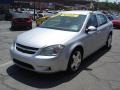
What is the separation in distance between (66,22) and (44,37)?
1329 mm

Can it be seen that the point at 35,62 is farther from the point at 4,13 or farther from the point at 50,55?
the point at 4,13

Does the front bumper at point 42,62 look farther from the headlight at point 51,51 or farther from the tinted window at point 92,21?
the tinted window at point 92,21

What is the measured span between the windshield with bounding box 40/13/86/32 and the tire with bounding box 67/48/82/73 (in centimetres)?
68

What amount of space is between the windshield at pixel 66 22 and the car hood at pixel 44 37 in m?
0.35

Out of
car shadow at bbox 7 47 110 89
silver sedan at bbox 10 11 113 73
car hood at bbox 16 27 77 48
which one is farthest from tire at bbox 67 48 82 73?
car hood at bbox 16 27 77 48

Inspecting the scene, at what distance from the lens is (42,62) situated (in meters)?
5.77

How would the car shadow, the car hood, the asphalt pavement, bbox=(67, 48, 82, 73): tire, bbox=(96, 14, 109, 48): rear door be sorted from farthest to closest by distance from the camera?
bbox=(96, 14, 109, 48): rear door
bbox=(67, 48, 82, 73): tire
the car hood
the car shadow
the asphalt pavement

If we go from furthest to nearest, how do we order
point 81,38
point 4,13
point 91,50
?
point 4,13 → point 91,50 → point 81,38

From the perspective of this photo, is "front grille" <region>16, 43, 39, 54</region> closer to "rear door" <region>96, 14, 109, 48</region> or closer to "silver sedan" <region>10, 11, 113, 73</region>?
"silver sedan" <region>10, 11, 113, 73</region>

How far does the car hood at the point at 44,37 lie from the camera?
238 inches

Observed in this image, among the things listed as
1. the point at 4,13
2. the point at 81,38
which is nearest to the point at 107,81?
the point at 81,38

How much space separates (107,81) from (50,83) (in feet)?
4.63

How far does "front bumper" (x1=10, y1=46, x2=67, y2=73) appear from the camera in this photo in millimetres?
5773

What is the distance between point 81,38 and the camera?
683cm
